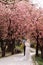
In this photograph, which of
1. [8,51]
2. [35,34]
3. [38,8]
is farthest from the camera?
[8,51]

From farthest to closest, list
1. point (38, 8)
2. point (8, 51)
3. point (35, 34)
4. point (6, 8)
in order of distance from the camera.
Result: point (8, 51) → point (38, 8) → point (35, 34) → point (6, 8)

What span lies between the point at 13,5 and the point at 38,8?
16.1 ft

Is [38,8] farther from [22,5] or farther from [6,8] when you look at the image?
[6,8]

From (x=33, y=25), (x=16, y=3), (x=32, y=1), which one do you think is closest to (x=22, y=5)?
(x=16, y=3)

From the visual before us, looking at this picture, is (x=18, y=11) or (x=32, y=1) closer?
(x=18, y=11)

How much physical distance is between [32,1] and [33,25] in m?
8.99

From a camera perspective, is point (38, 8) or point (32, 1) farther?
point (32, 1)

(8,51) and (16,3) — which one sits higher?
(16,3)

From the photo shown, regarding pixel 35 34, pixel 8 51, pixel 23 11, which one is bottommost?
pixel 8 51

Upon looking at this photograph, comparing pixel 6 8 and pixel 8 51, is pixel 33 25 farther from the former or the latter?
pixel 8 51

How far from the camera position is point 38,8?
3192 cm

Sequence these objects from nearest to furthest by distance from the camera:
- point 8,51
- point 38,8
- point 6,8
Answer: point 6,8 → point 38,8 → point 8,51

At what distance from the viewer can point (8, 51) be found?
3597 cm

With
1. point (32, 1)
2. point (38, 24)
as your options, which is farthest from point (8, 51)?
point (38, 24)
